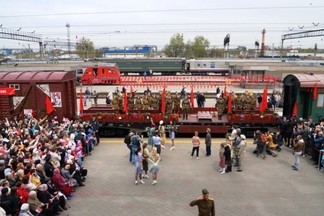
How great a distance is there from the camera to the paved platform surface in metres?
8.91

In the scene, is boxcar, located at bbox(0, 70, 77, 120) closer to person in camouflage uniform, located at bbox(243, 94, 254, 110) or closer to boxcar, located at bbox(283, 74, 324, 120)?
person in camouflage uniform, located at bbox(243, 94, 254, 110)

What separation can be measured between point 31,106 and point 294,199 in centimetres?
1293

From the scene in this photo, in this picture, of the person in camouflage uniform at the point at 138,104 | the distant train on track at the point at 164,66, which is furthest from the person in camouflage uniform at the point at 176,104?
the distant train on track at the point at 164,66

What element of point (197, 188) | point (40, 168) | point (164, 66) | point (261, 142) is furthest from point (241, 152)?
point (164, 66)

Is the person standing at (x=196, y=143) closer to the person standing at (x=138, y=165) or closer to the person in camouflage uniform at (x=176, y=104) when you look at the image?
the person standing at (x=138, y=165)

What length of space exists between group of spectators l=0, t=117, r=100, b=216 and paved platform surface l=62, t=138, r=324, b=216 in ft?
2.41

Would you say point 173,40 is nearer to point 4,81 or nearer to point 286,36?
point 286,36

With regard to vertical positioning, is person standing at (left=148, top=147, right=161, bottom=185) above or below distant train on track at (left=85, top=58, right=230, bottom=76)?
below

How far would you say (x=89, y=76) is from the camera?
37812 mm

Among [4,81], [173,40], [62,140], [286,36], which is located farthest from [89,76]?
[173,40]

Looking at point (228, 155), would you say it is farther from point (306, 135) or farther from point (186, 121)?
point (186, 121)

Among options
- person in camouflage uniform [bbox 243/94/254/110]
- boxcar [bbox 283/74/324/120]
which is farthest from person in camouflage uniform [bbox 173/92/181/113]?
boxcar [bbox 283/74/324/120]

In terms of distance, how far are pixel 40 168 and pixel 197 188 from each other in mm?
4916

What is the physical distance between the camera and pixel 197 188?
33.8ft
